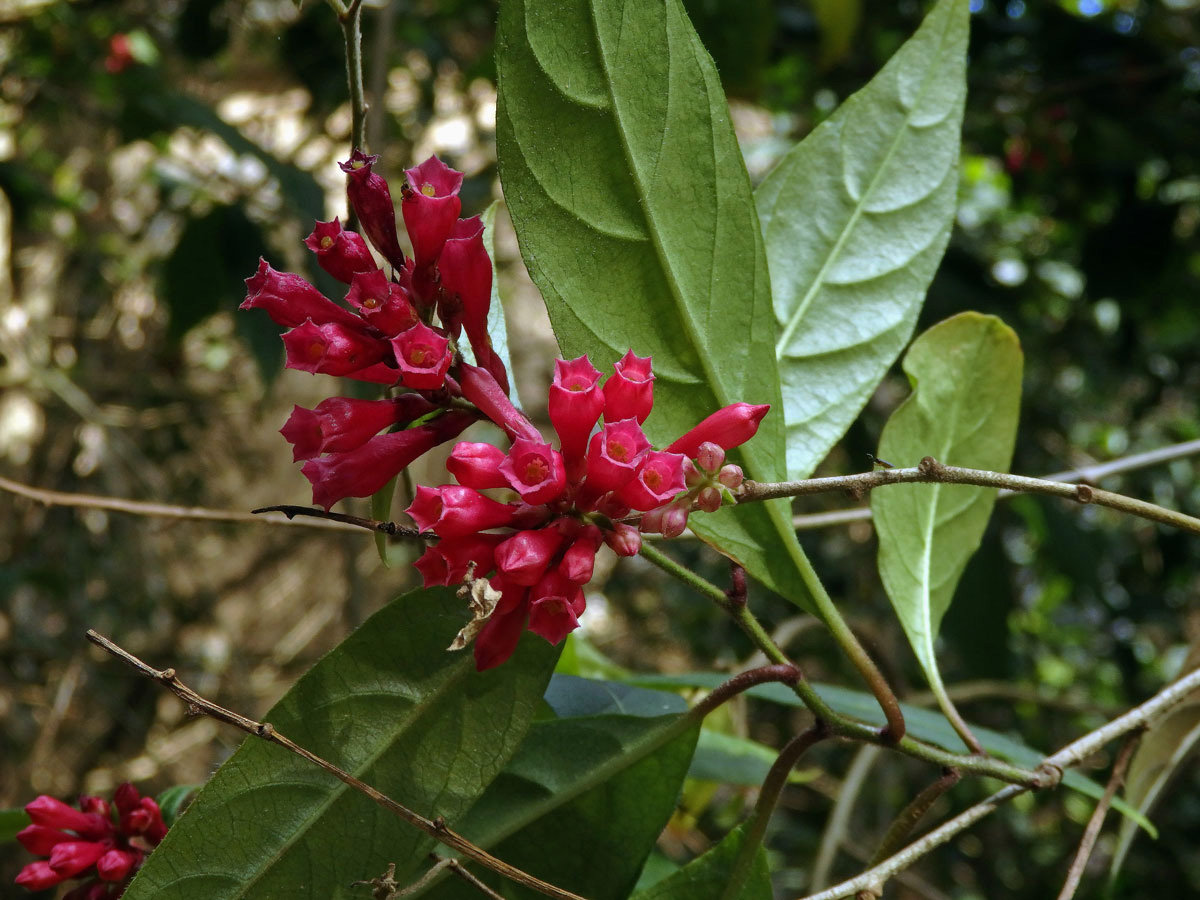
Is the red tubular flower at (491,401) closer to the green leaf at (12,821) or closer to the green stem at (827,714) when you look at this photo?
the green stem at (827,714)

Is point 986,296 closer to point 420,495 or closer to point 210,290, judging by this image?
point 210,290

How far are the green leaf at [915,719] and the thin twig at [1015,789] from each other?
8 centimetres

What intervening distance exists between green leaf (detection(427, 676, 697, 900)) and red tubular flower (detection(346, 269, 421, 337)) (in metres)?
0.35

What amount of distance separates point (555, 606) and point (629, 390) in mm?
144

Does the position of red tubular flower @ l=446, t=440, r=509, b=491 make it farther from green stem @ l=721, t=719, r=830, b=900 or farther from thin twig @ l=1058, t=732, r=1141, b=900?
thin twig @ l=1058, t=732, r=1141, b=900

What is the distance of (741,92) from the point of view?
2.34 meters

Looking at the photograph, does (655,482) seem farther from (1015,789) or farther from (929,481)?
(1015,789)

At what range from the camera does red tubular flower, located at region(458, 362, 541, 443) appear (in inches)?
27.5

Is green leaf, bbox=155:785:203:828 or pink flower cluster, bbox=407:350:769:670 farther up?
pink flower cluster, bbox=407:350:769:670

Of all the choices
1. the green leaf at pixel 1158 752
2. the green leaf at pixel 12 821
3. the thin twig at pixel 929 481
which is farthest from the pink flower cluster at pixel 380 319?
the green leaf at pixel 1158 752

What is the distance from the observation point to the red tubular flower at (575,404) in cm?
66

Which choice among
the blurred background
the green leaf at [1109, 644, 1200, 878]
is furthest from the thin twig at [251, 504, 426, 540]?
the blurred background

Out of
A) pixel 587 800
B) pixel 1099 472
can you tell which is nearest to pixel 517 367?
pixel 1099 472

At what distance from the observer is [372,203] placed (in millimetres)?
720
